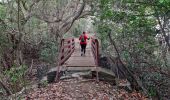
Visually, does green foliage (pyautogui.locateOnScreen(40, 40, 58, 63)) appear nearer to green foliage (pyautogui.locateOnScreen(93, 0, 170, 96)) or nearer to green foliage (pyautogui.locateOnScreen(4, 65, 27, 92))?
green foliage (pyautogui.locateOnScreen(93, 0, 170, 96))

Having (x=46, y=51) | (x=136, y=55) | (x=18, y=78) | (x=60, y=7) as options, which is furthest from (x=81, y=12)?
(x=18, y=78)

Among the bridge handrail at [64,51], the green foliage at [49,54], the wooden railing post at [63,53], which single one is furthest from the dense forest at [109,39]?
the bridge handrail at [64,51]

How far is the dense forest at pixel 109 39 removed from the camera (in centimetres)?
1179

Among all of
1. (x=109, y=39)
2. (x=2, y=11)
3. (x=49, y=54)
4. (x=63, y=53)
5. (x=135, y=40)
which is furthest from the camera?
(x=49, y=54)

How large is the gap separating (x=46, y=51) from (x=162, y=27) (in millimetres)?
13160

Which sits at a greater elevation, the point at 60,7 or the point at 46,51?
the point at 60,7

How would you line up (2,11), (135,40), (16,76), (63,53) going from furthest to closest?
(2,11) < (63,53) < (135,40) < (16,76)

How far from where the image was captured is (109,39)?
17.8 meters

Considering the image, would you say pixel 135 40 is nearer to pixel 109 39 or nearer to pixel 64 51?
pixel 109 39

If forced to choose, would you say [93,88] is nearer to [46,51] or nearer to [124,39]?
[124,39]

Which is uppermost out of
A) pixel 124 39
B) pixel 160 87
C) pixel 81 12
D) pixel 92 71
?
pixel 81 12

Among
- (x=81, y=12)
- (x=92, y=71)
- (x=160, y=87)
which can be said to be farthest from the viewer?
(x=81, y=12)

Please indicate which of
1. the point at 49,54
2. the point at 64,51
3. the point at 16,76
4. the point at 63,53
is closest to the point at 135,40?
the point at 63,53

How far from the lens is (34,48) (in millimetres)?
24906
